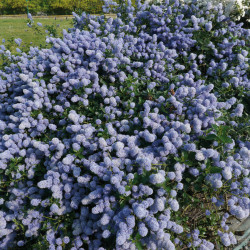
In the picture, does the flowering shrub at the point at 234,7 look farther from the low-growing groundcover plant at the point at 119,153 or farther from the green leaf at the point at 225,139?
the green leaf at the point at 225,139

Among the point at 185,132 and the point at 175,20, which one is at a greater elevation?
the point at 175,20

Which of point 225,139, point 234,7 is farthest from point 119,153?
point 234,7

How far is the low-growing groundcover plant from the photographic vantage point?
1741mm

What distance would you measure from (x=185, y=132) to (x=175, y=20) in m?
2.13

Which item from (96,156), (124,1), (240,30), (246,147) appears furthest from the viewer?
(124,1)

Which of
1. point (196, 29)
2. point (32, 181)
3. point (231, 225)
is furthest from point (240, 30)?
point (32, 181)

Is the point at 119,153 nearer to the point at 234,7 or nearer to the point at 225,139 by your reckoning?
the point at 225,139

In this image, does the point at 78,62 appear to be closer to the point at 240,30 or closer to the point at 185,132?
the point at 185,132

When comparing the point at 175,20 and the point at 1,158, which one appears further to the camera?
the point at 175,20

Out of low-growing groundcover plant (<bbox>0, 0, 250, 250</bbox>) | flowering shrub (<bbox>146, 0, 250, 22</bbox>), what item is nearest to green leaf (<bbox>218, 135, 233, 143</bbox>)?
low-growing groundcover plant (<bbox>0, 0, 250, 250</bbox>)

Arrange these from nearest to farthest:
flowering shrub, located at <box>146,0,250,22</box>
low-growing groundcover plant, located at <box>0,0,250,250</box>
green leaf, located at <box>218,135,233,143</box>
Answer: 1. low-growing groundcover plant, located at <box>0,0,250,250</box>
2. green leaf, located at <box>218,135,233,143</box>
3. flowering shrub, located at <box>146,0,250,22</box>

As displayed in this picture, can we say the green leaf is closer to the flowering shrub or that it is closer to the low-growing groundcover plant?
the low-growing groundcover plant

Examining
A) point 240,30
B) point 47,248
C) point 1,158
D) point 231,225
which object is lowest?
point 231,225

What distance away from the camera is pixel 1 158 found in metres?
2.17
